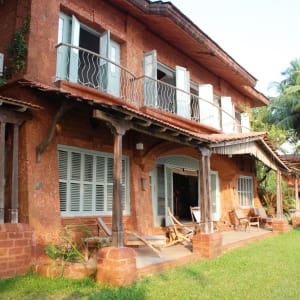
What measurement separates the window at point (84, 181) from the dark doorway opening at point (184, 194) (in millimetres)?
7803

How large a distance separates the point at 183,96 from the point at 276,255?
5700 millimetres

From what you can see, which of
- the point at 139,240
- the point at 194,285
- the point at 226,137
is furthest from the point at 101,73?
the point at 194,285

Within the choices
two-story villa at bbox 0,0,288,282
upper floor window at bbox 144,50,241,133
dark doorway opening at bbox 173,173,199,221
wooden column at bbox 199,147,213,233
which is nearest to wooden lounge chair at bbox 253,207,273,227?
two-story villa at bbox 0,0,288,282

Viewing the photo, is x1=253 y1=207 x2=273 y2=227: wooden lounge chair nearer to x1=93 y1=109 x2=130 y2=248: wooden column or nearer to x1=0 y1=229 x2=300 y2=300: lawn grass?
x1=0 y1=229 x2=300 y2=300: lawn grass

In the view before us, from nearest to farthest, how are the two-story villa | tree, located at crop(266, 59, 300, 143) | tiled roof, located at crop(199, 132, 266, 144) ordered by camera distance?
the two-story villa
tiled roof, located at crop(199, 132, 266, 144)
tree, located at crop(266, 59, 300, 143)

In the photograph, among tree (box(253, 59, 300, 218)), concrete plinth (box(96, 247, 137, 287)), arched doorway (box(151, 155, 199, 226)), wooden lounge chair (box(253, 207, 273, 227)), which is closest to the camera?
concrete plinth (box(96, 247, 137, 287))

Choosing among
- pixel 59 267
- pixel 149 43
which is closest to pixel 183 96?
pixel 149 43

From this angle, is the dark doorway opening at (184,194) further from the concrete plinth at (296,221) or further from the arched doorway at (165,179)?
the concrete plinth at (296,221)

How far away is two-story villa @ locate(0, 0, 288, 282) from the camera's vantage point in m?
6.74

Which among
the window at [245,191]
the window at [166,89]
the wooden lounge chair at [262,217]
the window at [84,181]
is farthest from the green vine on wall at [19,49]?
the wooden lounge chair at [262,217]

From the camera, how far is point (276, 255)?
28.7ft

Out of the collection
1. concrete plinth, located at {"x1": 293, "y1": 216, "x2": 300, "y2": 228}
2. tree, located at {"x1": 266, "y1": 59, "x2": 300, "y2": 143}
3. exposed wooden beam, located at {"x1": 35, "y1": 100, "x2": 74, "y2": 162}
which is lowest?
concrete plinth, located at {"x1": 293, "y1": 216, "x2": 300, "y2": 228}

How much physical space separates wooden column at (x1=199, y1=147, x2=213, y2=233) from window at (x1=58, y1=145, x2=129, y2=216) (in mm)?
2295

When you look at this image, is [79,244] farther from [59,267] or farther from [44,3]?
[44,3]
